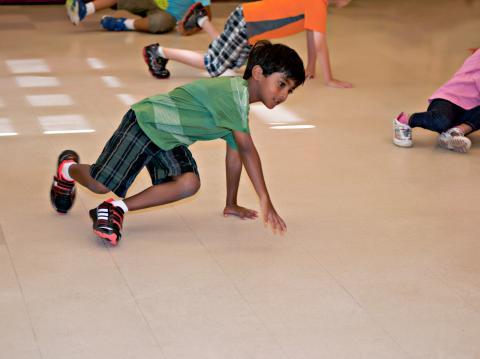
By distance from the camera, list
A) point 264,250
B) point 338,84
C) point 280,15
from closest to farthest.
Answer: point 264,250, point 280,15, point 338,84

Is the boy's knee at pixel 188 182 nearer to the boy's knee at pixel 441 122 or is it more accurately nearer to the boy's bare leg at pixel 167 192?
the boy's bare leg at pixel 167 192

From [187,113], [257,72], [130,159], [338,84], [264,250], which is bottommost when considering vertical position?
[338,84]

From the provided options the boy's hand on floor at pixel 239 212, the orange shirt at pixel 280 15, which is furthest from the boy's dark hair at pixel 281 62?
the orange shirt at pixel 280 15

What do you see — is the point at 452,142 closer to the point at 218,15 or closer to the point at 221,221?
the point at 221,221

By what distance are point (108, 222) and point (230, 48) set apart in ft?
6.95

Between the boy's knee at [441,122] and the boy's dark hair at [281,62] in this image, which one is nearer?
the boy's dark hair at [281,62]

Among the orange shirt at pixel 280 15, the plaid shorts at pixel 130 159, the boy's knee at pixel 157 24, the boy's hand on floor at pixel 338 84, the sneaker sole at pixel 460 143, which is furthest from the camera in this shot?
the boy's knee at pixel 157 24

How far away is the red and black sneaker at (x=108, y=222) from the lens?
2.67 metres

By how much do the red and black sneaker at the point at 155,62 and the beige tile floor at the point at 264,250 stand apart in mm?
136

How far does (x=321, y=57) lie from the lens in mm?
4570

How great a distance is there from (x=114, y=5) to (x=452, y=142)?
334 cm

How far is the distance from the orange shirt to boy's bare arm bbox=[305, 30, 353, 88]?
53 millimetres

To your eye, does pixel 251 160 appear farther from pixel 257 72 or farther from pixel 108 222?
pixel 108 222

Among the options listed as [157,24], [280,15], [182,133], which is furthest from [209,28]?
[182,133]
